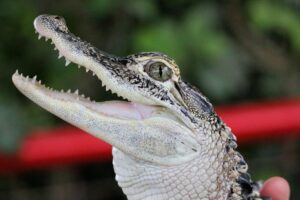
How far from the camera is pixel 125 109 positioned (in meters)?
1.54

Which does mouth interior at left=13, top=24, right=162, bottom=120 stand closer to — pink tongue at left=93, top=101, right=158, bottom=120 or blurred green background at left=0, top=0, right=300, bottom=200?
pink tongue at left=93, top=101, right=158, bottom=120

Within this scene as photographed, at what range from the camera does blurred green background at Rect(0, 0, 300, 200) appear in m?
3.20

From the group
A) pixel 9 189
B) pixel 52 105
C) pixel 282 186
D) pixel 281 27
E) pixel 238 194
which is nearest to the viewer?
pixel 52 105

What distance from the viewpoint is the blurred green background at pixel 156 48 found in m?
3.20

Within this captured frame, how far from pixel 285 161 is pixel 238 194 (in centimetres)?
181

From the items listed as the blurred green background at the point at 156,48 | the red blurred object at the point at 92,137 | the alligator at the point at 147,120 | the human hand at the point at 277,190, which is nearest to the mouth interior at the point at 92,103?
the alligator at the point at 147,120

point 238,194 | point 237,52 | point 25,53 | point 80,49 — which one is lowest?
point 238,194

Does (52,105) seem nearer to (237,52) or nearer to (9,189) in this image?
(9,189)

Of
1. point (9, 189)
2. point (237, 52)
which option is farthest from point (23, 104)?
point (237, 52)

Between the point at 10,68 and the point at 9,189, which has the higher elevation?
the point at 10,68

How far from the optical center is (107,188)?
131 inches

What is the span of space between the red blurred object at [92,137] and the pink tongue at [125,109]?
1.20 metres

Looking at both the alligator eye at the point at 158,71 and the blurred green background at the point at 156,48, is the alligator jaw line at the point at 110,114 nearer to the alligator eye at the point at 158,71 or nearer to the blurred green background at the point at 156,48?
the alligator eye at the point at 158,71

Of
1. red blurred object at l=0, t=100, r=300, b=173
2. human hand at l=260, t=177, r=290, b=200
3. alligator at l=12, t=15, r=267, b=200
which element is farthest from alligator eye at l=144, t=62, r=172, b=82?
red blurred object at l=0, t=100, r=300, b=173
